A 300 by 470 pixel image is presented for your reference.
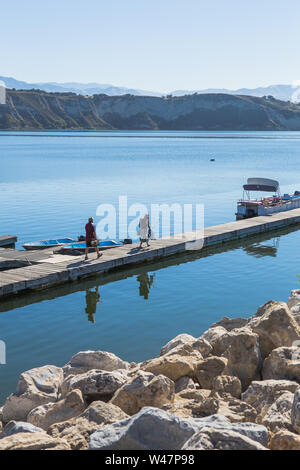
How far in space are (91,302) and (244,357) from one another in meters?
10.9

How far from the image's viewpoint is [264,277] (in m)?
22.0

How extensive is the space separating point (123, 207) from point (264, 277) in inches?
842

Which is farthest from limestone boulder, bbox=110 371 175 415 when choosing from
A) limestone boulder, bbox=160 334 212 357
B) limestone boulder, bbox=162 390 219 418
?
limestone boulder, bbox=160 334 212 357

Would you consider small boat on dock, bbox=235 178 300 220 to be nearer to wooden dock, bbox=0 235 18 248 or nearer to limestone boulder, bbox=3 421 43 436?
wooden dock, bbox=0 235 18 248

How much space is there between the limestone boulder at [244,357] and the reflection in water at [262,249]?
57.6 feet

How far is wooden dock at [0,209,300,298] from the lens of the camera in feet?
63.6

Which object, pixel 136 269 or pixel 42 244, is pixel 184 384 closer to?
pixel 136 269

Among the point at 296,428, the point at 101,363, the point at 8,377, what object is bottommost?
the point at 8,377

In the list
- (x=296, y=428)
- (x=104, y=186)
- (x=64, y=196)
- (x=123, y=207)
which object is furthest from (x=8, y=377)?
(x=104, y=186)

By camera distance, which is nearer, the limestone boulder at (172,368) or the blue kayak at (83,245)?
the limestone boulder at (172,368)

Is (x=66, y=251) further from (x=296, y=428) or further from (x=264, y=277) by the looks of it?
(x=296, y=428)

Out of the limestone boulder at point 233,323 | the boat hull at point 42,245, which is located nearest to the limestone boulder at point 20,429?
the limestone boulder at point 233,323

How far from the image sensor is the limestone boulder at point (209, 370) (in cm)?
838

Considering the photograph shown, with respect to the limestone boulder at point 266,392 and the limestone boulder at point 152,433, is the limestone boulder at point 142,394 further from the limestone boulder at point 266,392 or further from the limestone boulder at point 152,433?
the limestone boulder at point 152,433
